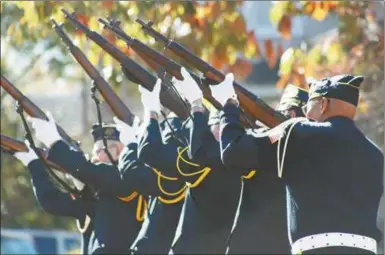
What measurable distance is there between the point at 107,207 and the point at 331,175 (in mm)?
3567

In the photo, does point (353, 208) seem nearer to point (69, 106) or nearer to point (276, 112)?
point (276, 112)

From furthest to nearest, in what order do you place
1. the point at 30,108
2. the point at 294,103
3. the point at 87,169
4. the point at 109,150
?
the point at 30,108
the point at 109,150
the point at 87,169
the point at 294,103

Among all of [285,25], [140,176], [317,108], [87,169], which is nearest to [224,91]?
[317,108]

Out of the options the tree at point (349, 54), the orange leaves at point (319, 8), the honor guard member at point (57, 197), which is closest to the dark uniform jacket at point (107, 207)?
the honor guard member at point (57, 197)

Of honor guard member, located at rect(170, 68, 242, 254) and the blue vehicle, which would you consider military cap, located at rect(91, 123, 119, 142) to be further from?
the blue vehicle

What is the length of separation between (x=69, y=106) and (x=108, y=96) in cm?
2378

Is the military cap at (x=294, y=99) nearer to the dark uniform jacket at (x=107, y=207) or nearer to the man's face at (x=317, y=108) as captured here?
the man's face at (x=317, y=108)

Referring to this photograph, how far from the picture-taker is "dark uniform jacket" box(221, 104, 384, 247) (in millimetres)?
6324

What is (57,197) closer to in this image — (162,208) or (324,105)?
(162,208)

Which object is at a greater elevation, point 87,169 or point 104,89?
point 104,89

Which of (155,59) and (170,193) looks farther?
(170,193)

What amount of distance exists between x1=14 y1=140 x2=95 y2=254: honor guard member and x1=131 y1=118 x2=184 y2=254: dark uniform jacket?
53.0 inches

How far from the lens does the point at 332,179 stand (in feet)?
20.7

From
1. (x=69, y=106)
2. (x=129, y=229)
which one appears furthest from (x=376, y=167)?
(x=69, y=106)
